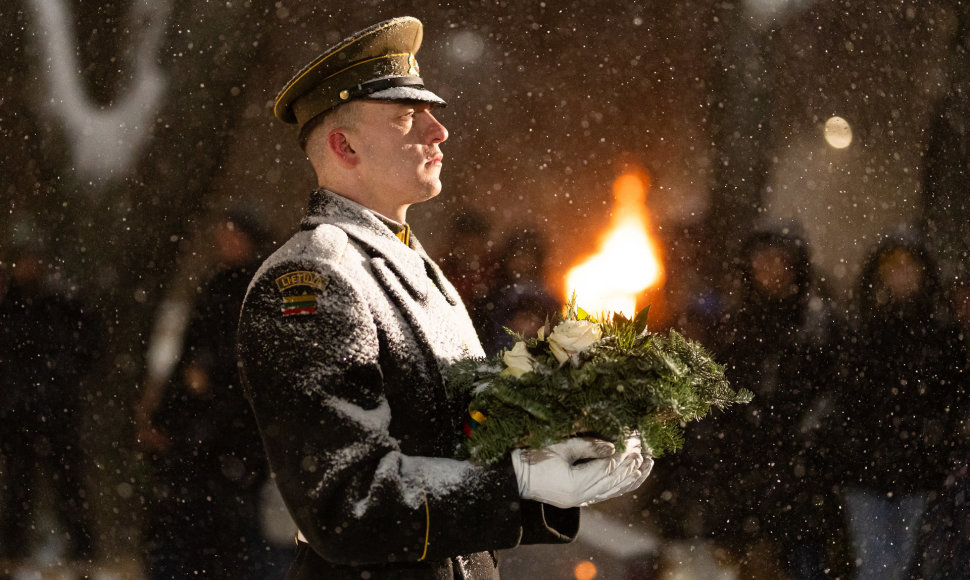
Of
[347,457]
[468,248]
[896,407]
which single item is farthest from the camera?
[896,407]

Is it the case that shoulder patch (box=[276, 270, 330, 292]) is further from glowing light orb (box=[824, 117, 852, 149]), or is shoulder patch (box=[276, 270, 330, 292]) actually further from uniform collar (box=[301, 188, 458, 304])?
glowing light orb (box=[824, 117, 852, 149])

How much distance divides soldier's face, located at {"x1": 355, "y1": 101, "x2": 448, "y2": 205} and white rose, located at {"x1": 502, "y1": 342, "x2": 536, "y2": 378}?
1.54 feet

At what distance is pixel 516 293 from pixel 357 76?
1196mm

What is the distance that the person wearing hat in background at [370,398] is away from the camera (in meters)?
1.38

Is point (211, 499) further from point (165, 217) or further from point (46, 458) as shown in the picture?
point (165, 217)

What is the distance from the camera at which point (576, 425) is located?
4.79ft

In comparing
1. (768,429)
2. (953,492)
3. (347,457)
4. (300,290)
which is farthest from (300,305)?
(953,492)

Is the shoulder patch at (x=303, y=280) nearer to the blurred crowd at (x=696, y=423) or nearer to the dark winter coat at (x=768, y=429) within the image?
the blurred crowd at (x=696, y=423)

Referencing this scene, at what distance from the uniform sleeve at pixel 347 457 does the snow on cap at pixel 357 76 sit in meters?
0.47

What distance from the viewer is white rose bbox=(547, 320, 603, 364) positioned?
1502 millimetres

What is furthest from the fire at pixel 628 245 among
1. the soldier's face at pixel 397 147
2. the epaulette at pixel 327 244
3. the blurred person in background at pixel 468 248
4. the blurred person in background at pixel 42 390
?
the blurred person in background at pixel 42 390

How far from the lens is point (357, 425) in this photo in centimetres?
139

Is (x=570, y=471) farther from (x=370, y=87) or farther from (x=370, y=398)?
(x=370, y=87)

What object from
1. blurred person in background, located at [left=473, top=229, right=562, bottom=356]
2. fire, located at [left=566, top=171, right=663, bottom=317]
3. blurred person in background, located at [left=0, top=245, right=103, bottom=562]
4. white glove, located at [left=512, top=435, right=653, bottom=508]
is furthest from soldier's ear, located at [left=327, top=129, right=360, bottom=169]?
blurred person in background, located at [left=0, top=245, right=103, bottom=562]
